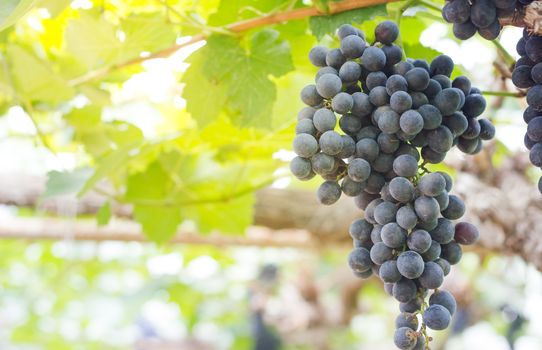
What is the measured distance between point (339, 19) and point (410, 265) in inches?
16.0

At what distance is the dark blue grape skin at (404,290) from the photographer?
771mm

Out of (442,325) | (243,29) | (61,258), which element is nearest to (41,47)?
(243,29)

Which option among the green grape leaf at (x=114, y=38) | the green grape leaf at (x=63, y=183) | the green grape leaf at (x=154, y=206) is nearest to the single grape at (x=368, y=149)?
the green grape leaf at (x=114, y=38)

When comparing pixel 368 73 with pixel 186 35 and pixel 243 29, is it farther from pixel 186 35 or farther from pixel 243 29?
pixel 186 35

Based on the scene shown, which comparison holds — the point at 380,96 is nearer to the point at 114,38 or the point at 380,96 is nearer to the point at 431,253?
the point at 431,253

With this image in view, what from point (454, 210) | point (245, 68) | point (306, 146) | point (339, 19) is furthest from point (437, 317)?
point (245, 68)

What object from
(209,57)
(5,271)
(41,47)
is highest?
(209,57)

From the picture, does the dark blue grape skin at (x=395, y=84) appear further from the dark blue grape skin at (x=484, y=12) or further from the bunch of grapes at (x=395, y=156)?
the dark blue grape skin at (x=484, y=12)

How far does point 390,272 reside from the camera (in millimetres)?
764

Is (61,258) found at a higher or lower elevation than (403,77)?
lower

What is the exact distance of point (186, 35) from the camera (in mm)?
1186

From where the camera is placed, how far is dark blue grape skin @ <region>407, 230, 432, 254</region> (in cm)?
76

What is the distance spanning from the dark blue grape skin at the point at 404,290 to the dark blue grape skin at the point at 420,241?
4cm

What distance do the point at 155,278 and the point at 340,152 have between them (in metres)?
3.02
